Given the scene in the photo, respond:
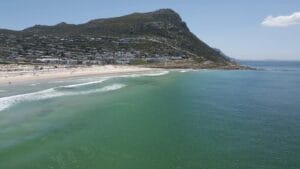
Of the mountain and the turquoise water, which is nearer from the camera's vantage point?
the turquoise water

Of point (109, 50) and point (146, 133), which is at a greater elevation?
point (109, 50)

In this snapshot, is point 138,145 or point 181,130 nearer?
point 138,145

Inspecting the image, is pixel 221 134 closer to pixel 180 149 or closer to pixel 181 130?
pixel 181 130

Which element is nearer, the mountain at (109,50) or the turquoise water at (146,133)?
the turquoise water at (146,133)

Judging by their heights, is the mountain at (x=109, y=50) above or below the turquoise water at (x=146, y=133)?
above

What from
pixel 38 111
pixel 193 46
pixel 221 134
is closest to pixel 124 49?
pixel 193 46

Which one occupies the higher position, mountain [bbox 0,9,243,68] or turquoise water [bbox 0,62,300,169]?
mountain [bbox 0,9,243,68]

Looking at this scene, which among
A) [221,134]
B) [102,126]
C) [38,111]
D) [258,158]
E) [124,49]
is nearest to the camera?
[258,158]

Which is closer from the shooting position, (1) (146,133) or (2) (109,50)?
(1) (146,133)
